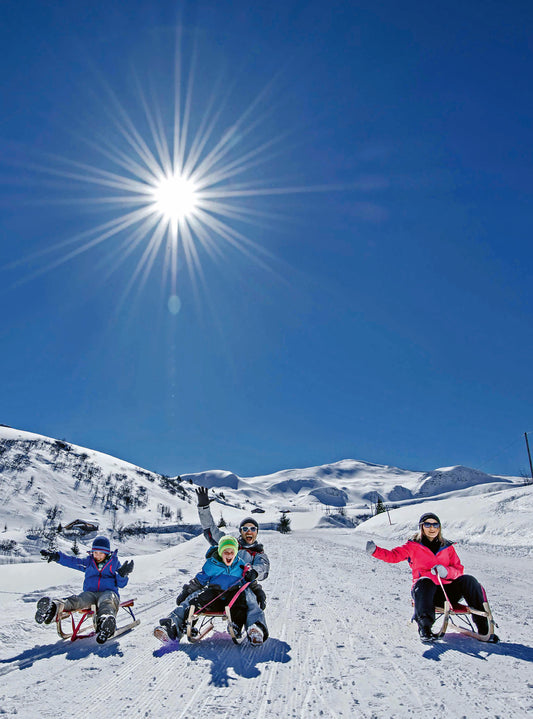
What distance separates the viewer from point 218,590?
492 cm

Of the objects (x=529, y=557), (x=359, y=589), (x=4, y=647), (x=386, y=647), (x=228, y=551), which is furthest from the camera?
(x=529, y=557)

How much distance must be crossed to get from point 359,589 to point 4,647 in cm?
623

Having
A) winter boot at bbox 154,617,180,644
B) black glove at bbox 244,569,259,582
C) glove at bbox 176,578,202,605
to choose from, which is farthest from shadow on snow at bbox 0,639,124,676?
black glove at bbox 244,569,259,582

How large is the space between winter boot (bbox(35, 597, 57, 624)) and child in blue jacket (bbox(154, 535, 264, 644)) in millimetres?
1294

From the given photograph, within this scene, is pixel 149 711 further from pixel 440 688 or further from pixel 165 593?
pixel 165 593

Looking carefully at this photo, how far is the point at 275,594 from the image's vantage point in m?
7.77

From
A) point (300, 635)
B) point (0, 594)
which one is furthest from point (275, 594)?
point (0, 594)

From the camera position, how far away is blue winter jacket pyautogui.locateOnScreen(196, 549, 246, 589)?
498 cm

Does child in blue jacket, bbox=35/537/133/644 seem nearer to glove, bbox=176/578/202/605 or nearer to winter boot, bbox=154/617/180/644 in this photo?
winter boot, bbox=154/617/180/644

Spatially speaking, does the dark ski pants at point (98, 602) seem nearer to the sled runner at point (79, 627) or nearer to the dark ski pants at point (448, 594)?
the sled runner at point (79, 627)

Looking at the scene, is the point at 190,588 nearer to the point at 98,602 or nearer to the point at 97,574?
the point at 98,602

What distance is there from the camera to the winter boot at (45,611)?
15.0 feet

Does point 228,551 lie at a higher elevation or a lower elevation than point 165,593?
higher

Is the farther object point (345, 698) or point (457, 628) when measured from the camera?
point (457, 628)
